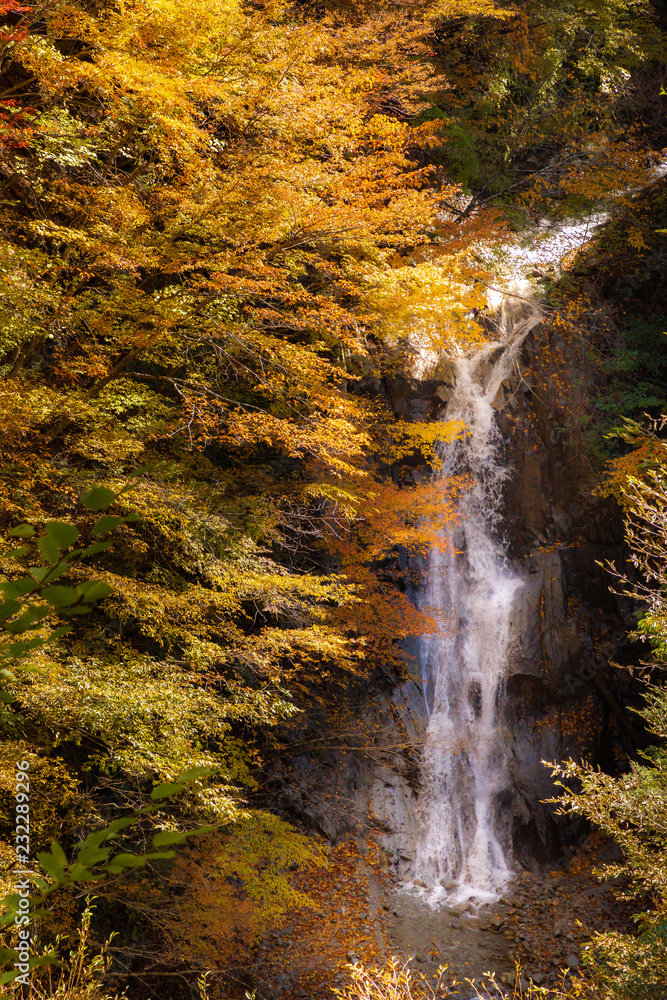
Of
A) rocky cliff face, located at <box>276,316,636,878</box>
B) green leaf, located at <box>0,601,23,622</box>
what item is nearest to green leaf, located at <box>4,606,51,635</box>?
green leaf, located at <box>0,601,23,622</box>

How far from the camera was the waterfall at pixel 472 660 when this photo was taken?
1138cm

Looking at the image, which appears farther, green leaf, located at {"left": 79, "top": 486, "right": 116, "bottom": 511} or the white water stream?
the white water stream

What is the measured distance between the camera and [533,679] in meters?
12.9

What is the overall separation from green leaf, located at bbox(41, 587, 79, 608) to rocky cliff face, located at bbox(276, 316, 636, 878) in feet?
34.2

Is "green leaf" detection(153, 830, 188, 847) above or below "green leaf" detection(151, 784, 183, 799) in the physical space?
below

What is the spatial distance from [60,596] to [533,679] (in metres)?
13.2

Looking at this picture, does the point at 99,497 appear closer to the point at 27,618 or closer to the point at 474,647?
the point at 27,618

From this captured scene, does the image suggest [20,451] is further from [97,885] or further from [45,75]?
[97,885]

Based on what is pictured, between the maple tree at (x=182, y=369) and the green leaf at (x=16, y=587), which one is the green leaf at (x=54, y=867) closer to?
the green leaf at (x=16, y=587)

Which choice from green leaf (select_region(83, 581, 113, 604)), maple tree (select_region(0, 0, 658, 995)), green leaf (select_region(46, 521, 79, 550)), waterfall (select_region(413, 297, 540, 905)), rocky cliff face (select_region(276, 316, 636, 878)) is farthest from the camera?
waterfall (select_region(413, 297, 540, 905))

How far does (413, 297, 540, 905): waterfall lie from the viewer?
11383mm

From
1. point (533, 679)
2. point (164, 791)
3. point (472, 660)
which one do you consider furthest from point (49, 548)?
point (533, 679)

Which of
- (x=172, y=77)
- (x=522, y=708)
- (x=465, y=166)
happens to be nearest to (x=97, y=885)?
(x=172, y=77)

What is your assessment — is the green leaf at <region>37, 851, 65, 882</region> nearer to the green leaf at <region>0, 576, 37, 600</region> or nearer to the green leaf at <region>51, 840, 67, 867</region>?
the green leaf at <region>51, 840, 67, 867</region>
